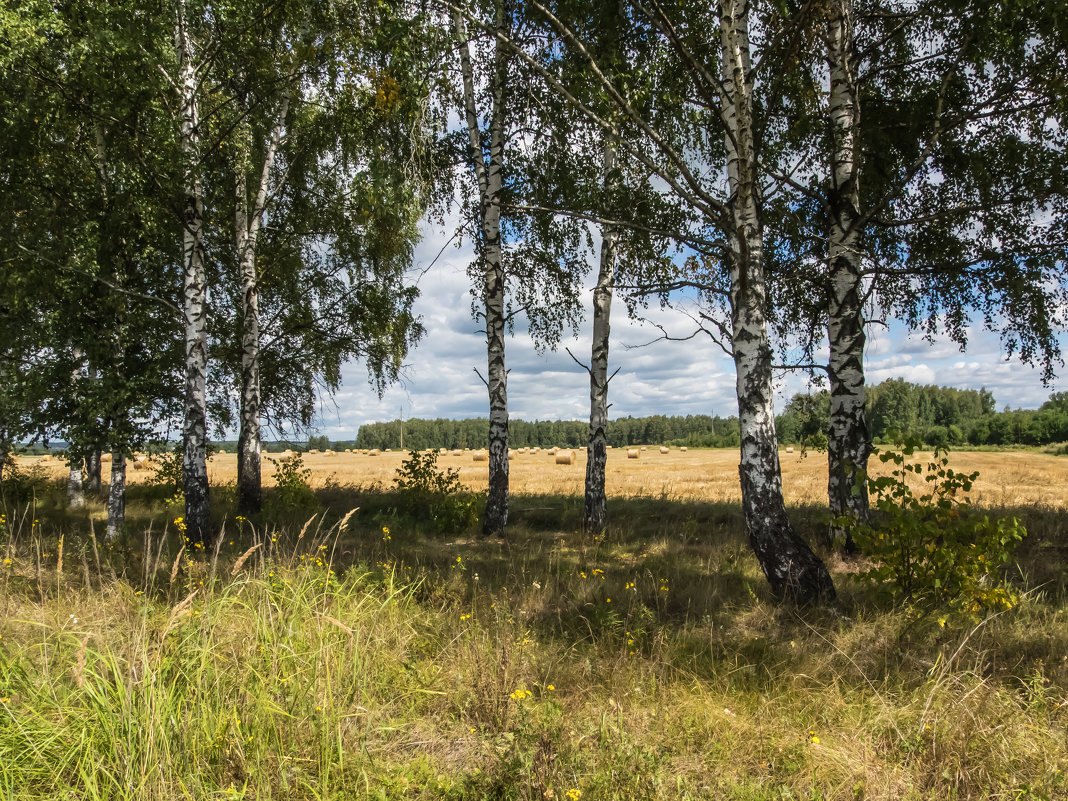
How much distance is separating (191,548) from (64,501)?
1003 centimetres

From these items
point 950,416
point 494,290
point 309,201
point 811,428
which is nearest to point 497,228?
point 494,290

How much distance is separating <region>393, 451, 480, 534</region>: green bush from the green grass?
15.5 feet

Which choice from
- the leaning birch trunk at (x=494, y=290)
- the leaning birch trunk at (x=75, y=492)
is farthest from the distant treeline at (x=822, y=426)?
the leaning birch trunk at (x=75, y=492)

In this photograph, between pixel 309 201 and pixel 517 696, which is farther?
pixel 309 201

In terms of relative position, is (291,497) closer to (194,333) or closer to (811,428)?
(194,333)

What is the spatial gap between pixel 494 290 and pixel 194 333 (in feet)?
15.8

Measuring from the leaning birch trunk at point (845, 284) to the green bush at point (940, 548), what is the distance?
5.49ft

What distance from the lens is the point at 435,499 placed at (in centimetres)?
1205

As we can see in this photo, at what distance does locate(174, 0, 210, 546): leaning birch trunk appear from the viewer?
8094mm

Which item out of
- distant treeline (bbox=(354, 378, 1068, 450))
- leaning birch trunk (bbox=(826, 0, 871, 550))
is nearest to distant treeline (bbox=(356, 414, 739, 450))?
distant treeline (bbox=(354, 378, 1068, 450))

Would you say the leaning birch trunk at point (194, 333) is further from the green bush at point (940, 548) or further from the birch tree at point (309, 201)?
the green bush at point (940, 548)

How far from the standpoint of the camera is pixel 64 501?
14523 mm

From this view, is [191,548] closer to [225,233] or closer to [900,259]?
[225,233]

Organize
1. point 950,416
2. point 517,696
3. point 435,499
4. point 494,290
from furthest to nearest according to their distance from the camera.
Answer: point 950,416, point 435,499, point 494,290, point 517,696
